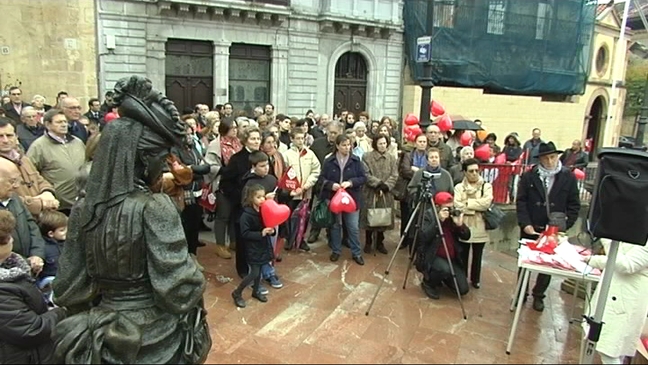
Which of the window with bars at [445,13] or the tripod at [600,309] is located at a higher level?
the window with bars at [445,13]

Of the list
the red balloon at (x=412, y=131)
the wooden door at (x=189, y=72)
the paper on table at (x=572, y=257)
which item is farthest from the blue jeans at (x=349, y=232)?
the wooden door at (x=189, y=72)

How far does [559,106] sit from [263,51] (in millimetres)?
13413

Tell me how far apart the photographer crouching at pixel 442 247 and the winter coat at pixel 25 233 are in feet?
11.9

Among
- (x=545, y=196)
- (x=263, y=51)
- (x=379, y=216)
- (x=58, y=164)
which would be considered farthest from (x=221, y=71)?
(x=545, y=196)

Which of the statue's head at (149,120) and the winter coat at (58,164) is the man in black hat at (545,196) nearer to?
the statue's head at (149,120)

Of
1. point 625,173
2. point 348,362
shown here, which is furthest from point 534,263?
point 348,362

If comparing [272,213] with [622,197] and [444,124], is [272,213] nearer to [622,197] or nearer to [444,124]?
[622,197]

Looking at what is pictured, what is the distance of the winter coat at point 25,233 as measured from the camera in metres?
3.52

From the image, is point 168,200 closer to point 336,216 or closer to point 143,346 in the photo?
point 143,346

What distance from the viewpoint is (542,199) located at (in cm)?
523

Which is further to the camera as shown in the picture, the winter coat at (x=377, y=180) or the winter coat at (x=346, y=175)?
the winter coat at (x=377, y=180)

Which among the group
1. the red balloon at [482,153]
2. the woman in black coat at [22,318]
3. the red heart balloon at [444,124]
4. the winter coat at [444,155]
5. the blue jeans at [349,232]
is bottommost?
the blue jeans at [349,232]

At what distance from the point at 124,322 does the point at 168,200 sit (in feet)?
1.85

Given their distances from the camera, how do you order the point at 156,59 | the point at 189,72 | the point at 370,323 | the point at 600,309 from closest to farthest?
the point at 600,309
the point at 370,323
the point at 156,59
the point at 189,72
